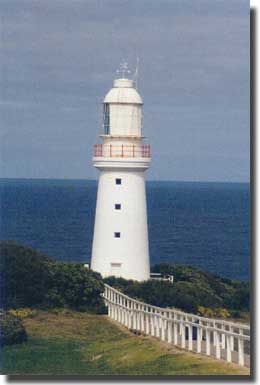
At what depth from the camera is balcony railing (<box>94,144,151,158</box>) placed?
40000 mm

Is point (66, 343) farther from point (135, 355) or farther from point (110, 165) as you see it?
point (110, 165)

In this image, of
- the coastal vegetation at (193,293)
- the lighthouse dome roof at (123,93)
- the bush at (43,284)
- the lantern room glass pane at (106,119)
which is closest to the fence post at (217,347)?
the coastal vegetation at (193,293)

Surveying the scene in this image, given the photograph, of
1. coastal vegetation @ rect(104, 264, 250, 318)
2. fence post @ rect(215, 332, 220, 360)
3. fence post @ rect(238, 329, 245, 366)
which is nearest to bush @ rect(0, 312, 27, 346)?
coastal vegetation @ rect(104, 264, 250, 318)

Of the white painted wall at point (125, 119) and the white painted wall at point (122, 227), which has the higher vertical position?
the white painted wall at point (125, 119)

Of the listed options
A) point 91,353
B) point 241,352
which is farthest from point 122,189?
point 241,352

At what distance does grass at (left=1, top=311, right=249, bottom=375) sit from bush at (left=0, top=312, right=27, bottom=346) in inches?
8.5

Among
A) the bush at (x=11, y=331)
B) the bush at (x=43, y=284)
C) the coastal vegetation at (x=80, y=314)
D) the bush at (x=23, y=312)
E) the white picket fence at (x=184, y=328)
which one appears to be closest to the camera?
the white picket fence at (x=184, y=328)

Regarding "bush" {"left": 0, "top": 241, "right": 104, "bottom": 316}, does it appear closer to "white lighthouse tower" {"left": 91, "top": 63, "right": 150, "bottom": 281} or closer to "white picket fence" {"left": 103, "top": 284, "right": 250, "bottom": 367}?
"white picket fence" {"left": 103, "top": 284, "right": 250, "bottom": 367}

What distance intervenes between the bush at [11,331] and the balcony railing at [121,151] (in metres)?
7.36

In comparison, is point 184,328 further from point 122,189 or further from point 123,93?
point 123,93

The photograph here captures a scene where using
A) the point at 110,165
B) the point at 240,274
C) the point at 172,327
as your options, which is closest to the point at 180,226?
the point at 240,274

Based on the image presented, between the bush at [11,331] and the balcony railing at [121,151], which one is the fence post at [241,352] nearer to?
A: the bush at [11,331]

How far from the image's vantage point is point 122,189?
40.1 metres

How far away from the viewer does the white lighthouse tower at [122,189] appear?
131 ft
